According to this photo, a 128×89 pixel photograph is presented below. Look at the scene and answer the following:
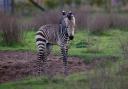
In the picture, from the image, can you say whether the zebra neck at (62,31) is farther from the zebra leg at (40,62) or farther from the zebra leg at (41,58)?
the zebra leg at (40,62)

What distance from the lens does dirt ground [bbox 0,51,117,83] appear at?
14.9m

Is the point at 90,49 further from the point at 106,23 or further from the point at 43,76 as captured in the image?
the point at 106,23

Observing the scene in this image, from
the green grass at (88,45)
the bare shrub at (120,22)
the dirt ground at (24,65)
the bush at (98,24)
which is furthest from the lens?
the bare shrub at (120,22)

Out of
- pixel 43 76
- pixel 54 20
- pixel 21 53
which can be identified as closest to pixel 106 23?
pixel 54 20

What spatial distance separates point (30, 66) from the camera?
52.5 ft

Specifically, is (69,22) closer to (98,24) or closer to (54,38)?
(54,38)

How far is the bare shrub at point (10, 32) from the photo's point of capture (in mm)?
20438

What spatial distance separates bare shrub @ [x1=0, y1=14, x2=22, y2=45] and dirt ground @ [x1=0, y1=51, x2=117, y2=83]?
2079 mm

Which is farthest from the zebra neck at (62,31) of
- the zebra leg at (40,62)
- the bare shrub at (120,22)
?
the bare shrub at (120,22)

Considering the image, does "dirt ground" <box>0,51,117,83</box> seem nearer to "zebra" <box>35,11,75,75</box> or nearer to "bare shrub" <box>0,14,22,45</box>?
"zebra" <box>35,11,75,75</box>

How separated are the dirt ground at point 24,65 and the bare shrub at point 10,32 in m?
2.08

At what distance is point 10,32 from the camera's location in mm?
20516

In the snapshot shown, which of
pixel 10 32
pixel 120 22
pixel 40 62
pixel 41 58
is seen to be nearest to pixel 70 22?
pixel 41 58

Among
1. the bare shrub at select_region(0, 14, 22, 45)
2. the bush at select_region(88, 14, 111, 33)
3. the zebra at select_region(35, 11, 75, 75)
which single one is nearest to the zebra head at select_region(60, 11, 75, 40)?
the zebra at select_region(35, 11, 75, 75)
